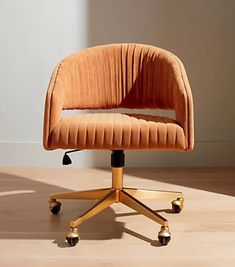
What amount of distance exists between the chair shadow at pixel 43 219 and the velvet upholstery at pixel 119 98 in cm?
39

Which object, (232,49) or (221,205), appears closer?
(221,205)

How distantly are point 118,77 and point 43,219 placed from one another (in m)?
0.72

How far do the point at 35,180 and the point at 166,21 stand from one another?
1.26 m

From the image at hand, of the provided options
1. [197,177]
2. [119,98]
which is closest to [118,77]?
[119,98]

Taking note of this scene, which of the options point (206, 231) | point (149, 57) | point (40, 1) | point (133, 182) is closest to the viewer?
point (206, 231)

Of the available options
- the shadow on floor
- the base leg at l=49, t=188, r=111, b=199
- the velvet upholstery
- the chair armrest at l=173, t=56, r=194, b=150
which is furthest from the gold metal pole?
the shadow on floor

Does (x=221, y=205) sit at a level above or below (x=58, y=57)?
below

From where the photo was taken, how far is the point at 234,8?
9.62ft

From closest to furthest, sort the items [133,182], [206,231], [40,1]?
[206,231] < [133,182] < [40,1]

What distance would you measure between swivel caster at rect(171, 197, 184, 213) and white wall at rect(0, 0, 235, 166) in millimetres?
931

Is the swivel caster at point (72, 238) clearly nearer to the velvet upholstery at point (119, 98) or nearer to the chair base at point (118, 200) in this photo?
the chair base at point (118, 200)

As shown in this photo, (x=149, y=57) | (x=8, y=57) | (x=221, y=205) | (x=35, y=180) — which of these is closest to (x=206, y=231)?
(x=221, y=205)

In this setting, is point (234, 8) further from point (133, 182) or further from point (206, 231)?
point (206, 231)

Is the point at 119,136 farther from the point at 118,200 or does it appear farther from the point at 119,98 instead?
the point at 119,98
